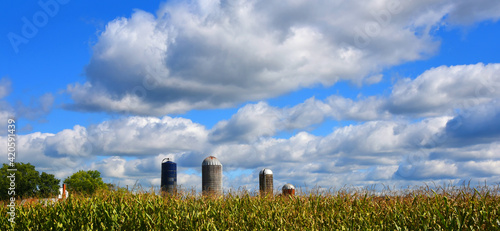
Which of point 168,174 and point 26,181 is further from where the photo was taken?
point 26,181

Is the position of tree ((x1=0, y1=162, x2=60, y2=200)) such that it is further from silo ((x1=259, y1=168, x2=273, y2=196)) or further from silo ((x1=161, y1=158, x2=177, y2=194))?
silo ((x1=259, y1=168, x2=273, y2=196))

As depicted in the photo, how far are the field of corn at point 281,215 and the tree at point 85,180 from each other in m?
40.2

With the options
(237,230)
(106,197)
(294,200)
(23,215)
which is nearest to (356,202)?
(294,200)

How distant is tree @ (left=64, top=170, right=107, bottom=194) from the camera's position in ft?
168

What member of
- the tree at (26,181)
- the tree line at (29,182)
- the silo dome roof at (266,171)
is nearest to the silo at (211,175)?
the silo dome roof at (266,171)

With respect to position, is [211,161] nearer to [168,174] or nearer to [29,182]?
[168,174]

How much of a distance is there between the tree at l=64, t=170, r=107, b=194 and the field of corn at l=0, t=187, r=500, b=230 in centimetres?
4018

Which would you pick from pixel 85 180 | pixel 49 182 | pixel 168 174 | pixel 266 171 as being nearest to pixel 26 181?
pixel 49 182

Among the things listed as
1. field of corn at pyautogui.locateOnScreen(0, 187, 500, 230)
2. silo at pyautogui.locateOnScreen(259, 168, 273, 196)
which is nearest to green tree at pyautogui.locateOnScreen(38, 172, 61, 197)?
silo at pyautogui.locateOnScreen(259, 168, 273, 196)

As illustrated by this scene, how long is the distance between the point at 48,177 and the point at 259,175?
33050 mm

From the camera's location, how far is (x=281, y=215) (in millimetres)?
9656

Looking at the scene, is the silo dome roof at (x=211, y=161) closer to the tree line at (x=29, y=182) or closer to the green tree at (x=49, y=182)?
the tree line at (x=29, y=182)

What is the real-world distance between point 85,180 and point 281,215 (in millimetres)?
48313

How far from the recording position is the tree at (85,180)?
51250 mm
